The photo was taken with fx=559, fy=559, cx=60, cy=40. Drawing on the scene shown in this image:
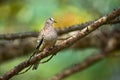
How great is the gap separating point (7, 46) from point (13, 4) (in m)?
0.70

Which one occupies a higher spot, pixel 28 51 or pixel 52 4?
pixel 52 4

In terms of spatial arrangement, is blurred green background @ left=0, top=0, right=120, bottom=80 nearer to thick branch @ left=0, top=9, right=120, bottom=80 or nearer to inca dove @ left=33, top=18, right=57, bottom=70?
inca dove @ left=33, top=18, right=57, bottom=70

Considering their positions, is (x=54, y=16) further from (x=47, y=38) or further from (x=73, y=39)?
(x=73, y=39)

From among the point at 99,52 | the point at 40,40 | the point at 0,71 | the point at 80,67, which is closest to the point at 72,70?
the point at 80,67

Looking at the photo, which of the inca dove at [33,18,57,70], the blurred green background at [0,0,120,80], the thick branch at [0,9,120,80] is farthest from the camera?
the blurred green background at [0,0,120,80]

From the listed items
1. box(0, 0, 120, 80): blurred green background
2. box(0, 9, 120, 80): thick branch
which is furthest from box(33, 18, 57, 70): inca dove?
box(0, 0, 120, 80): blurred green background

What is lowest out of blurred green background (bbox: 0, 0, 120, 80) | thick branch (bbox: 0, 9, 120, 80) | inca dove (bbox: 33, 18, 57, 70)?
thick branch (bbox: 0, 9, 120, 80)

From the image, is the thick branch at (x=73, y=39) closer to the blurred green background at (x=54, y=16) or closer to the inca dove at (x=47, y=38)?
the inca dove at (x=47, y=38)

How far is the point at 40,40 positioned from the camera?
354 centimetres

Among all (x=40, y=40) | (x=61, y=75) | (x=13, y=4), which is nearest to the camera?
(x=40, y=40)

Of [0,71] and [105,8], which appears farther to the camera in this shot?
[0,71]

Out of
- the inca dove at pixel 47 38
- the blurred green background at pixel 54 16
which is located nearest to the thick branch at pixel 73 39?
the inca dove at pixel 47 38

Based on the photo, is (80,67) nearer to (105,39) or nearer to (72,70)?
(72,70)

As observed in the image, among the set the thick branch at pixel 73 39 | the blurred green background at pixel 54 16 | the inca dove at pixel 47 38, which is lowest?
the thick branch at pixel 73 39
